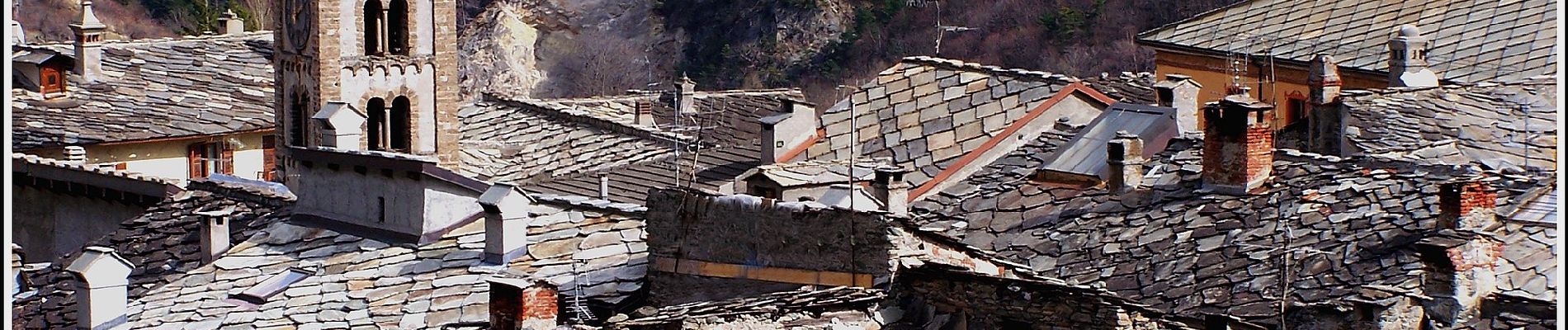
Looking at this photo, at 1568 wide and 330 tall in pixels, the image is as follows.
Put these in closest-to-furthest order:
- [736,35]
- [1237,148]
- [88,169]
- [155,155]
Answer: [1237,148], [88,169], [155,155], [736,35]

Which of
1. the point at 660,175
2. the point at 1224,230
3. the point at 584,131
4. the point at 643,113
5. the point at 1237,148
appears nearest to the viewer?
the point at 1224,230

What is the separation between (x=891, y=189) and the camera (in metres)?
20.0

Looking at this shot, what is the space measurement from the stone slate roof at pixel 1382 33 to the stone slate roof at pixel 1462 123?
5114mm

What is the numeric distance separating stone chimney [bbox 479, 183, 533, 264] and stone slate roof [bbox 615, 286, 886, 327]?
4.26m

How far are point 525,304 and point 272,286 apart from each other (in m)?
5.15

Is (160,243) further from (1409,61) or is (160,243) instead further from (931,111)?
(1409,61)

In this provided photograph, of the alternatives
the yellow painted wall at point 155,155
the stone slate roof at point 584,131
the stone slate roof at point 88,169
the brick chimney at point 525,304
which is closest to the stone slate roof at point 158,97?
the yellow painted wall at point 155,155

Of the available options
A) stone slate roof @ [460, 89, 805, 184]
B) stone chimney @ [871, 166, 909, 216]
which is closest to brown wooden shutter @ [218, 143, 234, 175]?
stone slate roof @ [460, 89, 805, 184]

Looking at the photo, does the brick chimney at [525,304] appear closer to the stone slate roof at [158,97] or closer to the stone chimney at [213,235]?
the stone chimney at [213,235]

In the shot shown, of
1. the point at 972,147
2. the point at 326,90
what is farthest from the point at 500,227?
the point at 326,90

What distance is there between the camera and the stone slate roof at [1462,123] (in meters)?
23.7

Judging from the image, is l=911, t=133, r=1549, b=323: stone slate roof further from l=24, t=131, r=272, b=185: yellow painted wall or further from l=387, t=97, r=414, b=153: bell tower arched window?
l=24, t=131, r=272, b=185: yellow painted wall

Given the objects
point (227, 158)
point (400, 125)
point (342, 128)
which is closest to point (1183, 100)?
point (342, 128)

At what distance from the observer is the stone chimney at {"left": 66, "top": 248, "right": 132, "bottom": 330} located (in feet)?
69.4
